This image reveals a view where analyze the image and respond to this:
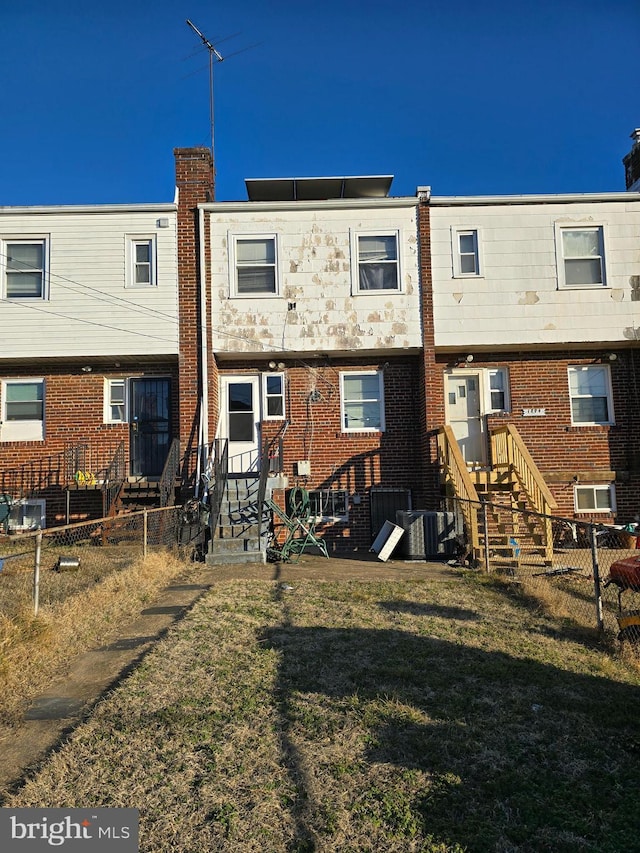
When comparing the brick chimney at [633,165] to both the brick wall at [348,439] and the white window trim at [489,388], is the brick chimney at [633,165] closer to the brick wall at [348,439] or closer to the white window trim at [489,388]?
the white window trim at [489,388]

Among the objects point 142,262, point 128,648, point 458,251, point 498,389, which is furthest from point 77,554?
point 458,251

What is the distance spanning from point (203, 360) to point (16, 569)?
212 inches

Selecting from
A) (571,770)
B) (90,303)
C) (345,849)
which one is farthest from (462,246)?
(345,849)

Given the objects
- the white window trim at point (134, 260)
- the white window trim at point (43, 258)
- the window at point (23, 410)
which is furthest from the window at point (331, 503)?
the white window trim at point (43, 258)

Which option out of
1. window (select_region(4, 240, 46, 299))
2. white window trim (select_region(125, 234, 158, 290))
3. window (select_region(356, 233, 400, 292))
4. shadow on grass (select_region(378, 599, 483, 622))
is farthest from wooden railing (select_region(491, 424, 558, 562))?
window (select_region(4, 240, 46, 299))

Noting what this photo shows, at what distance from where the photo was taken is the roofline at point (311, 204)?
1316 cm

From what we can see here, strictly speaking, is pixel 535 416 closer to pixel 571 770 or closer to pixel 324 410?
pixel 324 410

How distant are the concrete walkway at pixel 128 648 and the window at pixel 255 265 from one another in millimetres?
6035

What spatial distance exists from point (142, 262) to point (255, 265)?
247 centimetres

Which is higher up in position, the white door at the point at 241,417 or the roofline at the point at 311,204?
the roofline at the point at 311,204

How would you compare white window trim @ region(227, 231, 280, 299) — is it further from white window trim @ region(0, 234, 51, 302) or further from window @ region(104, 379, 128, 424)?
white window trim @ region(0, 234, 51, 302)

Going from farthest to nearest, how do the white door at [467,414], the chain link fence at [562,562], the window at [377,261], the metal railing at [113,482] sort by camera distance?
1. the white door at [467,414]
2. the window at [377,261]
3. the metal railing at [113,482]
4. the chain link fence at [562,562]

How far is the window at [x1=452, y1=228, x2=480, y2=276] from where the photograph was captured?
13.2m

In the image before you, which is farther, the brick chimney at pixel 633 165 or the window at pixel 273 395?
the brick chimney at pixel 633 165
